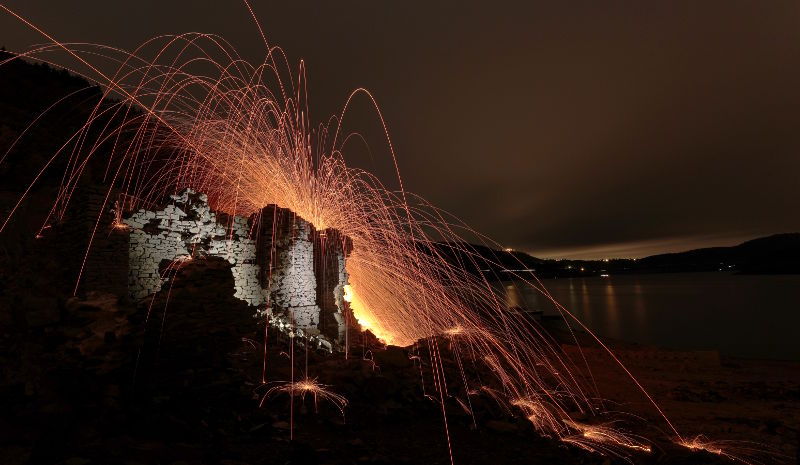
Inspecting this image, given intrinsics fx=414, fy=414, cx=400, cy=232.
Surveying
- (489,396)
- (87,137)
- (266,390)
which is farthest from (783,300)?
(87,137)

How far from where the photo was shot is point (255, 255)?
14461 millimetres

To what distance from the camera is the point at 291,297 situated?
1452 cm

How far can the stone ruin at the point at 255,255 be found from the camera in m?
12.4

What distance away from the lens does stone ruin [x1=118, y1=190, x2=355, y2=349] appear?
12.4 metres

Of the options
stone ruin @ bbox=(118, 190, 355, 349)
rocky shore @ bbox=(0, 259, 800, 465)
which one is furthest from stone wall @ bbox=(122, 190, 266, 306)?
rocky shore @ bbox=(0, 259, 800, 465)

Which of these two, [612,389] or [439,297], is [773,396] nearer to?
[612,389]

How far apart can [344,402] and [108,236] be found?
8.23 meters

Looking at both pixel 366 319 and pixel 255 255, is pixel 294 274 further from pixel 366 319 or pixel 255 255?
pixel 366 319

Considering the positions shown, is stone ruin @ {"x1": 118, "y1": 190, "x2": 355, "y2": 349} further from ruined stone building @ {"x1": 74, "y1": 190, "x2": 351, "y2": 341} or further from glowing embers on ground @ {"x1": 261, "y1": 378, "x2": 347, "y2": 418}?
glowing embers on ground @ {"x1": 261, "y1": 378, "x2": 347, "y2": 418}

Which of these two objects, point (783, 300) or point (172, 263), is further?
point (783, 300)

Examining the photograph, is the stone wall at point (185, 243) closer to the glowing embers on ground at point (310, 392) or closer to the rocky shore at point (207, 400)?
the rocky shore at point (207, 400)

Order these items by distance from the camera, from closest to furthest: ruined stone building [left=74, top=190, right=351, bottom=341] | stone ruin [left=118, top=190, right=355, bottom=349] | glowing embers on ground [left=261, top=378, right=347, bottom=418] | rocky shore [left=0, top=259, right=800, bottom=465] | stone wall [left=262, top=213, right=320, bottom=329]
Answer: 1. rocky shore [left=0, top=259, right=800, bottom=465]
2. glowing embers on ground [left=261, top=378, right=347, bottom=418]
3. ruined stone building [left=74, top=190, right=351, bottom=341]
4. stone ruin [left=118, top=190, right=355, bottom=349]
5. stone wall [left=262, top=213, right=320, bottom=329]

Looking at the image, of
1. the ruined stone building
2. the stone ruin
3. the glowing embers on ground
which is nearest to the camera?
the glowing embers on ground

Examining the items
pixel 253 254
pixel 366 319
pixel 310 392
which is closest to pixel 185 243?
pixel 253 254
